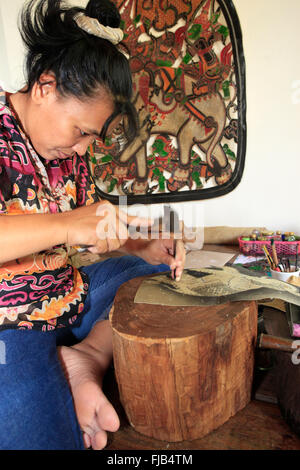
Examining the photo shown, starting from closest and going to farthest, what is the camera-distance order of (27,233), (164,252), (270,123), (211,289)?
1. (27,233)
2. (211,289)
3. (164,252)
4. (270,123)

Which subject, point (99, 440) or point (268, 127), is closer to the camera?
point (99, 440)

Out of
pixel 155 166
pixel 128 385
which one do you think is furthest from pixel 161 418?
pixel 155 166

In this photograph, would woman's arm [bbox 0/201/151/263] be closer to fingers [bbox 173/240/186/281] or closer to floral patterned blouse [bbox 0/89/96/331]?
floral patterned blouse [bbox 0/89/96/331]

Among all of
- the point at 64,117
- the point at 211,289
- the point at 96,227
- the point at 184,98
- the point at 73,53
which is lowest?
the point at 211,289

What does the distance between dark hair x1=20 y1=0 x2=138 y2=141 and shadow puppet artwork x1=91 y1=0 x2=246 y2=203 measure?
3.97ft

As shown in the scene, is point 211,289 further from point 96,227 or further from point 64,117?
point 64,117

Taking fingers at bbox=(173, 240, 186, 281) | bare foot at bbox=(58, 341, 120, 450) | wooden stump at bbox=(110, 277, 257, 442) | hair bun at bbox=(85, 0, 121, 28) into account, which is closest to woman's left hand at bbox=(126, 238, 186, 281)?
fingers at bbox=(173, 240, 186, 281)

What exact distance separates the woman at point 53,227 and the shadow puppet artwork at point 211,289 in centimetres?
7

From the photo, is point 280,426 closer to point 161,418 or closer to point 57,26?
point 161,418

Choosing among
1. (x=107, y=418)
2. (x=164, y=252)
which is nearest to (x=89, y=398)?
(x=107, y=418)

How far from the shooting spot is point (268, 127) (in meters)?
2.09

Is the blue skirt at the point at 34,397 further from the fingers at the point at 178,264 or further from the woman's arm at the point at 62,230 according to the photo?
the fingers at the point at 178,264

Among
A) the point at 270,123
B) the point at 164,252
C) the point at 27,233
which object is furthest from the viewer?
the point at 270,123

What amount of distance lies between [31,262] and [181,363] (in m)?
0.57
